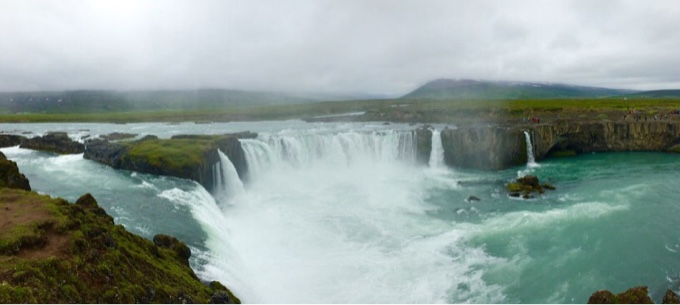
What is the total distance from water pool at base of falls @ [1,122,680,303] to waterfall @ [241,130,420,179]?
0.34m

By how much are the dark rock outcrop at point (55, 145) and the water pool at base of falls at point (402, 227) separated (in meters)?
2.80

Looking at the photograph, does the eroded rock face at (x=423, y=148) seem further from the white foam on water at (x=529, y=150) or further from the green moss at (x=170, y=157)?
the green moss at (x=170, y=157)

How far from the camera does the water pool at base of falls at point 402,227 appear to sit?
68.3 feet

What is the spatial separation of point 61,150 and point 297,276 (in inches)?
1634

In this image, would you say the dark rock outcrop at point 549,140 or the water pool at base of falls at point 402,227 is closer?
the water pool at base of falls at point 402,227

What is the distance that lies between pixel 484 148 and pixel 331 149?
1838 cm

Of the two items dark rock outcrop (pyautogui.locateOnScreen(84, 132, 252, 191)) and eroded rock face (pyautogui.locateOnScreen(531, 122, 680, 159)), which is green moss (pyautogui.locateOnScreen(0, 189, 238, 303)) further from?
eroded rock face (pyautogui.locateOnScreen(531, 122, 680, 159))

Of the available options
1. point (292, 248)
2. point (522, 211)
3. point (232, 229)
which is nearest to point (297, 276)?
point (292, 248)

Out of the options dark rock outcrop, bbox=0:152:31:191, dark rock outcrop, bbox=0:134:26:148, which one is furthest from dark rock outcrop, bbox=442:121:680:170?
dark rock outcrop, bbox=0:134:26:148

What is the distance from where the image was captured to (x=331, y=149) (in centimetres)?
5134

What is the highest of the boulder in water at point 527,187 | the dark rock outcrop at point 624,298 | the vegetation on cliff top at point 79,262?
the vegetation on cliff top at point 79,262

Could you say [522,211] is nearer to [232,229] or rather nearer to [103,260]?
[232,229]

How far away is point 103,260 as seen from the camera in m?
12.8

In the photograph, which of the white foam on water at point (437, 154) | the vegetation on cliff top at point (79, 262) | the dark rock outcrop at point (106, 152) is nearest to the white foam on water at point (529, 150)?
the white foam on water at point (437, 154)
